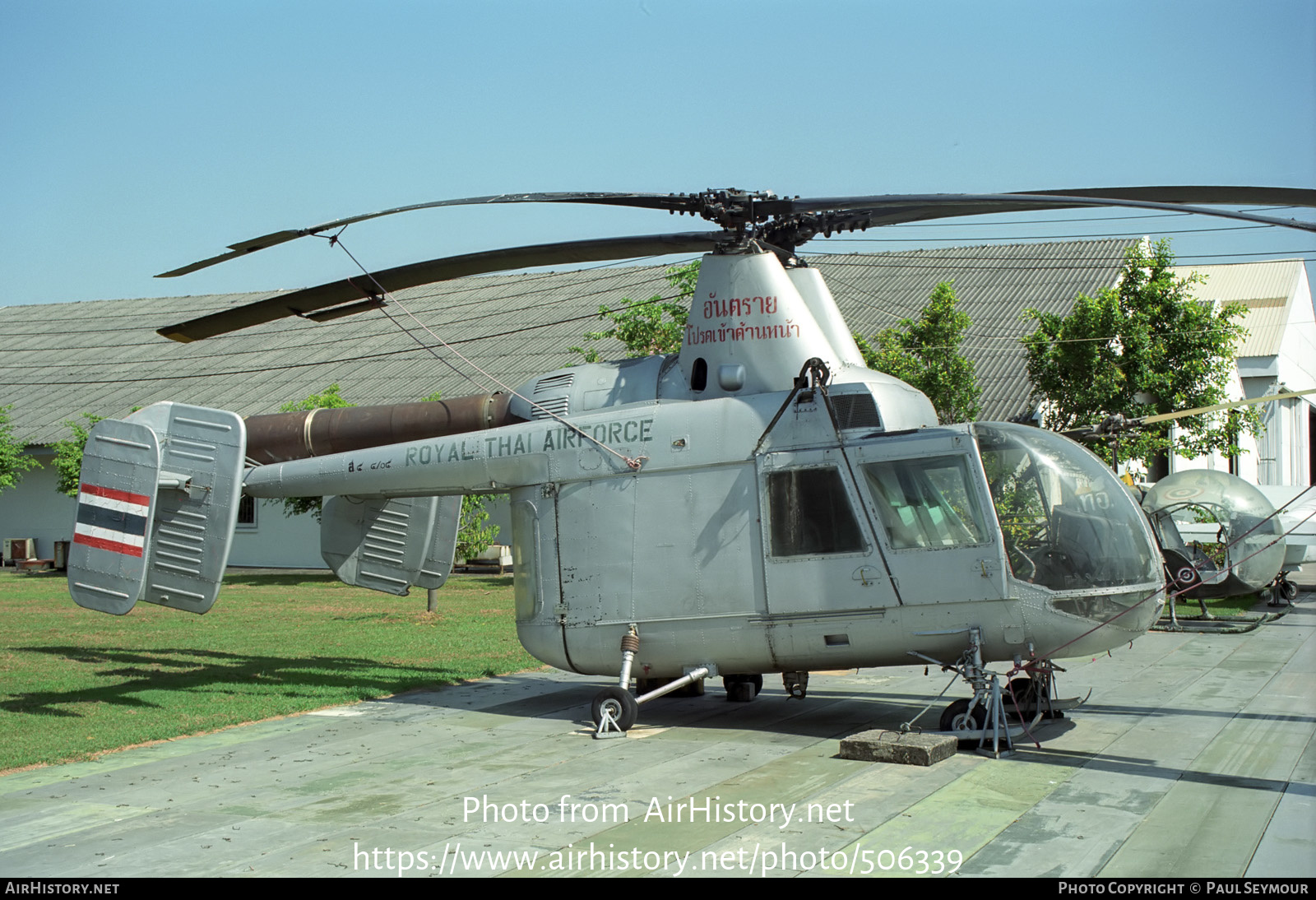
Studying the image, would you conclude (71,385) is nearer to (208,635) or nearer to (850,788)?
(208,635)

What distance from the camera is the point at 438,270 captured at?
1034cm

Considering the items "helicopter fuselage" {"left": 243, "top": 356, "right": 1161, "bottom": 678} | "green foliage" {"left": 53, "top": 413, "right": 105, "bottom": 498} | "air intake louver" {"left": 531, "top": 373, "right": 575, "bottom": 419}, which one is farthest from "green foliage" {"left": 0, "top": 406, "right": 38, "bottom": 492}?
"air intake louver" {"left": 531, "top": 373, "right": 575, "bottom": 419}

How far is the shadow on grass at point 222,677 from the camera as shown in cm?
1154

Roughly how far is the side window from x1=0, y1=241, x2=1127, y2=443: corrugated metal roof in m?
16.1

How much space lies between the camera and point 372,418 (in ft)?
Answer: 38.4

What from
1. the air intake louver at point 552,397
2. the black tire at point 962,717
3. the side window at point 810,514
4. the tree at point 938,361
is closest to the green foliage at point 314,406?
the tree at point 938,361

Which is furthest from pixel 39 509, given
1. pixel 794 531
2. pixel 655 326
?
pixel 794 531

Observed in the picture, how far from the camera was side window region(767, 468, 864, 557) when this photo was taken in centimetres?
903

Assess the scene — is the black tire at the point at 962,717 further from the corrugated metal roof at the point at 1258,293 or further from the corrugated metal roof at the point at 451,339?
the corrugated metal roof at the point at 1258,293

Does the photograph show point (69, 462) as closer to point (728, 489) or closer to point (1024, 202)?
point (728, 489)

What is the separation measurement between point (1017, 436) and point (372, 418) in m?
6.56

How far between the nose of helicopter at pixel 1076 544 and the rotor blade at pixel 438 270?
10.6ft

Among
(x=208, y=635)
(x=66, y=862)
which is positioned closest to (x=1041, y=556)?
(x=66, y=862)

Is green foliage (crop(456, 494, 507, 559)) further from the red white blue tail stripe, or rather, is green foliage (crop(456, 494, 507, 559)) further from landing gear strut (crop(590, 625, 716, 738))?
landing gear strut (crop(590, 625, 716, 738))
